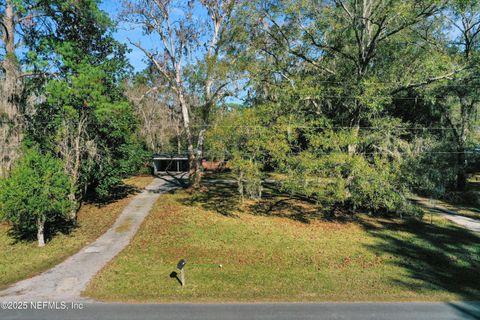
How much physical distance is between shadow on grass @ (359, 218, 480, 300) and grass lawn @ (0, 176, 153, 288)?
14.5 metres

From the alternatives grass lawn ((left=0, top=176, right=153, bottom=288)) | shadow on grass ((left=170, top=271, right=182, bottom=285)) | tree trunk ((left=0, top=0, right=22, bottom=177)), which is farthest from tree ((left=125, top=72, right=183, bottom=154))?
shadow on grass ((left=170, top=271, right=182, bottom=285))

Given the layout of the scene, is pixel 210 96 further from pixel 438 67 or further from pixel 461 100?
pixel 461 100

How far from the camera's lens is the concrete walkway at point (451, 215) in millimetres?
21297

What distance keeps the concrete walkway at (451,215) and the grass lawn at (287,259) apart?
3.64ft

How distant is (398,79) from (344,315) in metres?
16.8

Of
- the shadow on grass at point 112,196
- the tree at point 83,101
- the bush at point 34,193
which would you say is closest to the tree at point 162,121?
the shadow on grass at point 112,196

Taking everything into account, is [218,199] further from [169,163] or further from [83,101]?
[169,163]

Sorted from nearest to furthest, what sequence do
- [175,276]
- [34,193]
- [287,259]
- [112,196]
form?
[175,276]
[287,259]
[34,193]
[112,196]

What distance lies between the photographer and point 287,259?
1495 centimetres

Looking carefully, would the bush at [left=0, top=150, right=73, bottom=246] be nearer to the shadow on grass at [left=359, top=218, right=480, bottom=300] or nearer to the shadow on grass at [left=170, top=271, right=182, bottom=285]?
the shadow on grass at [left=170, top=271, right=182, bottom=285]

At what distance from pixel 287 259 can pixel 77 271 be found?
28.9 ft

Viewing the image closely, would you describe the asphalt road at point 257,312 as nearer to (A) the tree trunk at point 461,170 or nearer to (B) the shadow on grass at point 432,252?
(B) the shadow on grass at point 432,252

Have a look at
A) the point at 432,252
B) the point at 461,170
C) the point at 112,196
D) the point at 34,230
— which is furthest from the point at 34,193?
the point at 461,170

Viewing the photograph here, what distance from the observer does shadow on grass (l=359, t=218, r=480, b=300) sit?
41.2 ft
